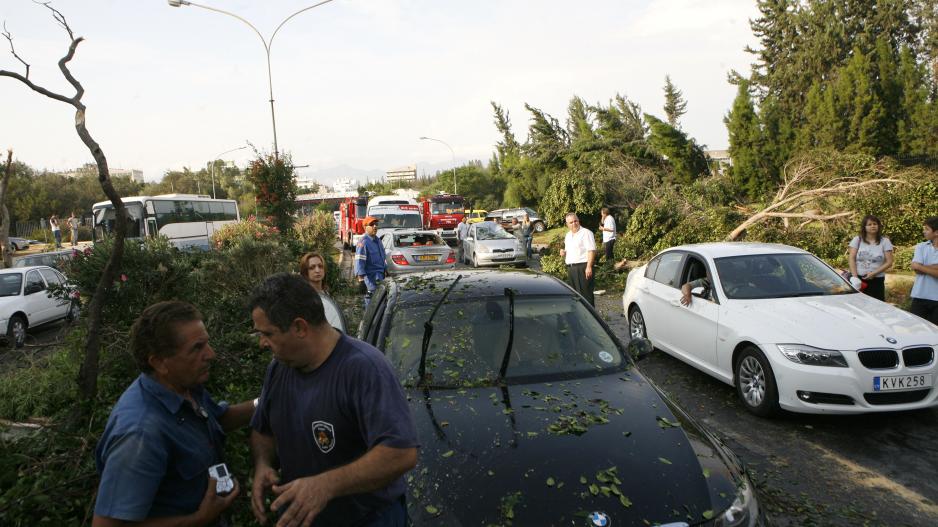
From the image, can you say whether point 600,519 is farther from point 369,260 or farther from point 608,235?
point 608,235

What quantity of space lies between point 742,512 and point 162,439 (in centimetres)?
254

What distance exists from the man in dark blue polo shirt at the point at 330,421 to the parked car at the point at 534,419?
0.65 meters

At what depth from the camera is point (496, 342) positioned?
13.3ft

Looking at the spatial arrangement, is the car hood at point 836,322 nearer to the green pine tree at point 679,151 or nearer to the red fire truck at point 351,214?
the red fire truck at point 351,214

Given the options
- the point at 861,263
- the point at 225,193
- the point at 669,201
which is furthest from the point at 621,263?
the point at 225,193

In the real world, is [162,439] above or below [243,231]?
below

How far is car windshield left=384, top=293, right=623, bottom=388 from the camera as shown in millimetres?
3859

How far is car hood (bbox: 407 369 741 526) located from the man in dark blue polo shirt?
620mm

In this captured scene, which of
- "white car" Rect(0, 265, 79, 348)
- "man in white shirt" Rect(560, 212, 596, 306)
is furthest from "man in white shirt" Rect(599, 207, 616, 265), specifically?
"white car" Rect(0, 265, 79, 348)

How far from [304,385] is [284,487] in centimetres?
35

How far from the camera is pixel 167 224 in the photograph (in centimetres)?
2630

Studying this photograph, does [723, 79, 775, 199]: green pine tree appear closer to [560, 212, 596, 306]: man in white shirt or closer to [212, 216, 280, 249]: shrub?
[560, 212, 596, 306]: man in white shirt

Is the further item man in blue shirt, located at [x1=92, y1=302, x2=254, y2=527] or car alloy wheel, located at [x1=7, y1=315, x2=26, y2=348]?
car alloy wheel, located at [x1=7, y1=315, x2=26, y2=348]

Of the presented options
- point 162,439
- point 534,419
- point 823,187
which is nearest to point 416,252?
point 823,187
